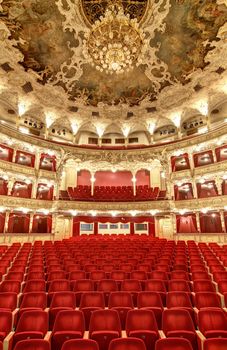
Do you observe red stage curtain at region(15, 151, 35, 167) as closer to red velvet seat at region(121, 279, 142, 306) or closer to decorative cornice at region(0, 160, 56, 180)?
decorative cornice at region(0, 160, 56, 180)

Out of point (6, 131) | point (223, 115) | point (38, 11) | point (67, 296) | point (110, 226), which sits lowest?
point (67, 296)

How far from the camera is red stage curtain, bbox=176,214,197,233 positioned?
1559 cm

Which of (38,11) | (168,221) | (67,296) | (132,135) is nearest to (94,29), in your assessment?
(38,11)

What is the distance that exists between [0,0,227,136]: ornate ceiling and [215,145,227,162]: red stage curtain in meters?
3.45

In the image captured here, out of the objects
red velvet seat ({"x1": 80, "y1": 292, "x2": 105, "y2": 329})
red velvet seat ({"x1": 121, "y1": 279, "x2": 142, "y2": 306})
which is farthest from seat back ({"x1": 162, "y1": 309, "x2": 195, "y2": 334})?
red velvet seat ({"x1": 121, "y1": 279, "x2": 142, "y2": 306})

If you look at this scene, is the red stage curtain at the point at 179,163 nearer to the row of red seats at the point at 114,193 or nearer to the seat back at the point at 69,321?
the row of red seats at the point at 114,193

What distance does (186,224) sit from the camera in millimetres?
16219

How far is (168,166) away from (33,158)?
10.4 meters

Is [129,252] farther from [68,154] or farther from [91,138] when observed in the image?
[91,138]

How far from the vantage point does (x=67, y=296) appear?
3.61 metres

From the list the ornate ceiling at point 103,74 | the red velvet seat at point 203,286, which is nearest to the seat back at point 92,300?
the red velvet seat at point 203,286

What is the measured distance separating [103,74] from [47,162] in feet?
26.9

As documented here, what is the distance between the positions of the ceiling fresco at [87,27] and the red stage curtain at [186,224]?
9.34 metres

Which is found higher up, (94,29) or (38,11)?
(38,11)
